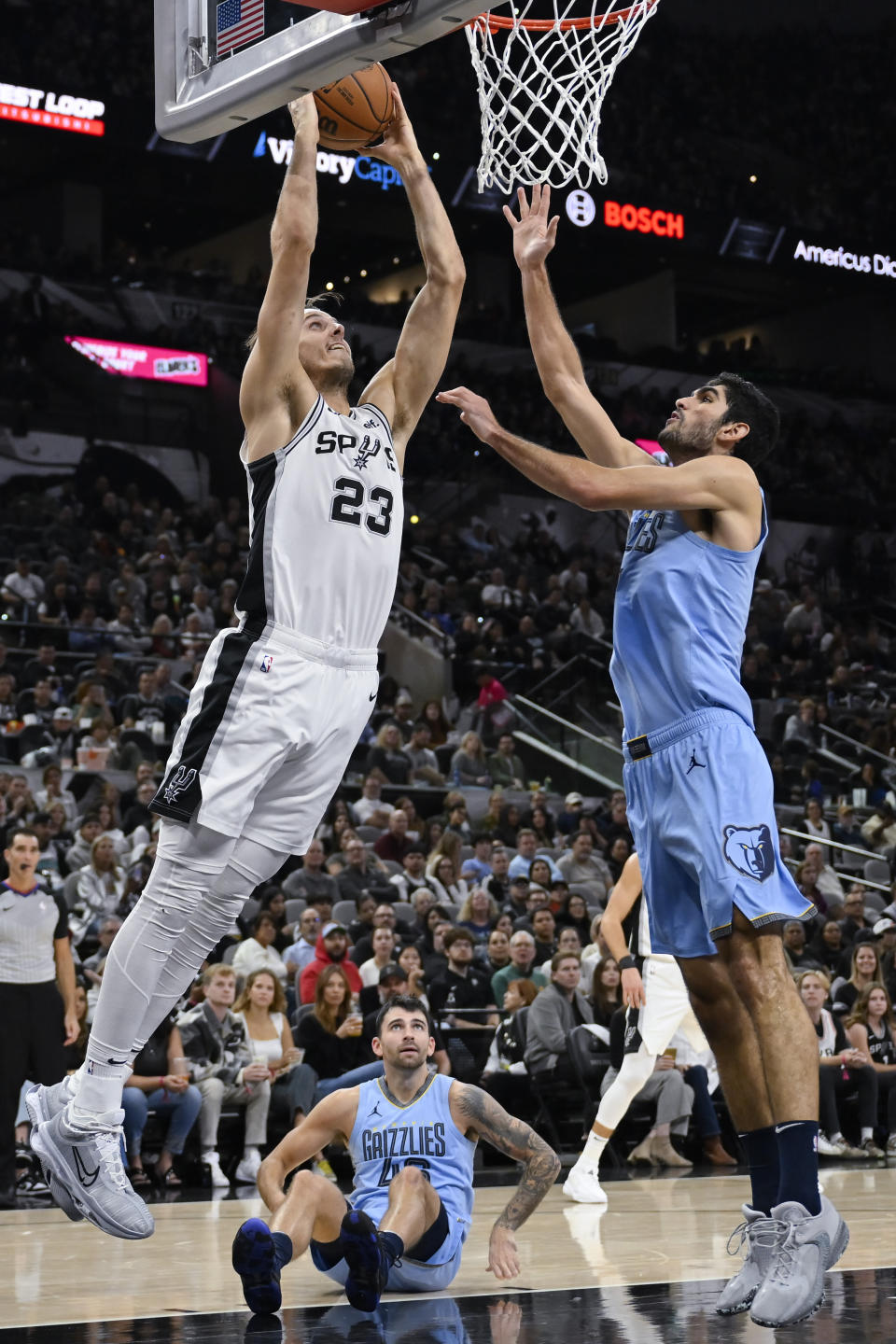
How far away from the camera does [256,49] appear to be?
13.9 feet

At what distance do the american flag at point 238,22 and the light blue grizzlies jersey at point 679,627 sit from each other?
179 cm

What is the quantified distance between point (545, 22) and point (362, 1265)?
4.77m

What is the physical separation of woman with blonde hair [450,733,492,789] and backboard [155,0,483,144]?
506 inches

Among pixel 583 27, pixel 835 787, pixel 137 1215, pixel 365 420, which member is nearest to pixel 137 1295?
pixel 137 1215

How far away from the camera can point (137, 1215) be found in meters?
4.23

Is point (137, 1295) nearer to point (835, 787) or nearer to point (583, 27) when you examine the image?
point (583, 27)

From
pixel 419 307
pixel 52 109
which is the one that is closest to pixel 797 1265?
pixel 419 307

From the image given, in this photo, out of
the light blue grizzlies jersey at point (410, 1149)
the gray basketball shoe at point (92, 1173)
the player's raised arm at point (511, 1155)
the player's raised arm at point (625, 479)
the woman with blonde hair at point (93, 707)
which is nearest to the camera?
the gray basketball shoe at point (92, 1173)

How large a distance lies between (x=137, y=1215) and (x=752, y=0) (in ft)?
97.0

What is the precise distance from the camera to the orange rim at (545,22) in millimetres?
5949

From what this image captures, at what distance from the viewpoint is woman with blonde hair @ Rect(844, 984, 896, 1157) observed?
11508mm

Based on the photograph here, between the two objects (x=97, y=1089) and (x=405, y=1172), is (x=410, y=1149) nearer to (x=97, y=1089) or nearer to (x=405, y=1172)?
(x=405, y=1172)

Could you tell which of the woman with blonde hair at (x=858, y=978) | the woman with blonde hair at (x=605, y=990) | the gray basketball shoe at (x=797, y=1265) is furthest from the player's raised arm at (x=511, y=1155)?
the woman with blonde hair at (x=858, y=978)

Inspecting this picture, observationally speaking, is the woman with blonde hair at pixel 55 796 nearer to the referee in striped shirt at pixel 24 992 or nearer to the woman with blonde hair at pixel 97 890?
the woman with blonde hair at pixel 97 890
